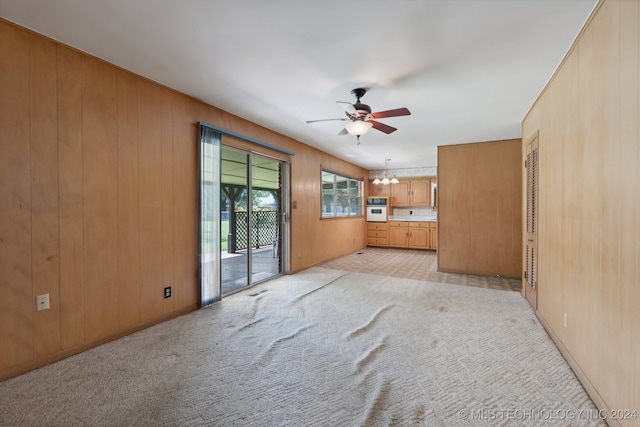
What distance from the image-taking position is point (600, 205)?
168 cm

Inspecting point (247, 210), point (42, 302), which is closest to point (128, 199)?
point (42, 302)

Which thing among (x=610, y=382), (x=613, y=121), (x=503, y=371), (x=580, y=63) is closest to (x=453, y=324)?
(x=503, y=371)

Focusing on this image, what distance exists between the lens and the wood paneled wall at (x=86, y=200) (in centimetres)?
200

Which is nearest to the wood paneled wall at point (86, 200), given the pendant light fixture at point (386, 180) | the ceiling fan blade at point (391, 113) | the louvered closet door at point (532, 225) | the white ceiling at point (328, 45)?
the white ceiling at point (328, 45)

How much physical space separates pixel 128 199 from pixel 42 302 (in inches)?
40.6

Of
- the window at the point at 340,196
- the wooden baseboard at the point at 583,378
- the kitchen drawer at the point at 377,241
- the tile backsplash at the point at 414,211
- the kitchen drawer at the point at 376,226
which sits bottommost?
the wooden baseboard at the point at 583,378

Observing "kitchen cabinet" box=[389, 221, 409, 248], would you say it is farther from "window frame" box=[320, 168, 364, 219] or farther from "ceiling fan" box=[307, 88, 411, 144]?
"ceiling fan" box=[307, 88, 411, 144]

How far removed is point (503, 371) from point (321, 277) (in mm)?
3113

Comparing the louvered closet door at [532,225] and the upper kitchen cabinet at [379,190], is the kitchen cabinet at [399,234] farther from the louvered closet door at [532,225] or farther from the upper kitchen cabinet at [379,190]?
the louvered closet door at [532,225]

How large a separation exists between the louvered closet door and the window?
12.4 ft

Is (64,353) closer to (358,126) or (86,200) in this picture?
(86,200)

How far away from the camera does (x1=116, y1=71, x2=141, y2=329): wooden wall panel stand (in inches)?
103

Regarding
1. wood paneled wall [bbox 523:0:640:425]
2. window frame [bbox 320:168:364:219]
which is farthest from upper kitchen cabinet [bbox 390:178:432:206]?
wood paneled wall [bbox 523:0:640:425]

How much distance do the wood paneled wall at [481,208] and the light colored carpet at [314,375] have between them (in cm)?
200
